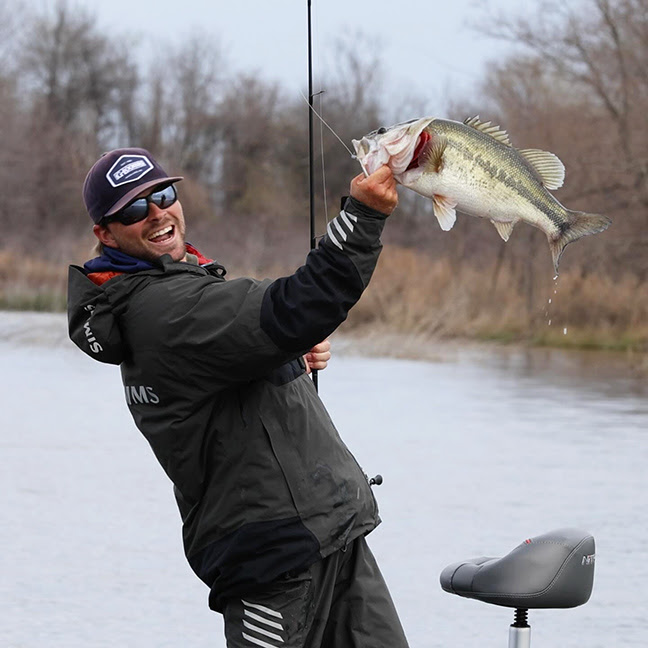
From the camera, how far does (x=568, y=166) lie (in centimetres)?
2334

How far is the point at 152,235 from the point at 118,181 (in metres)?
0.15

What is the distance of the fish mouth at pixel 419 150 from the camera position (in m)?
2.90

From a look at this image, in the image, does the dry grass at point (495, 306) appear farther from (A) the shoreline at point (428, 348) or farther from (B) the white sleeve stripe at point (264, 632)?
(B) the white sleeve stripe at point (264, 632)

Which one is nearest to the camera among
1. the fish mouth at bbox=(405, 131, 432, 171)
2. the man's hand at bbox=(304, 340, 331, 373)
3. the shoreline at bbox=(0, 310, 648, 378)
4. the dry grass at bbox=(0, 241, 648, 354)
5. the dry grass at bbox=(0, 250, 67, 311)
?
the fish mouth at bbox=(405, 131, 432, 171)

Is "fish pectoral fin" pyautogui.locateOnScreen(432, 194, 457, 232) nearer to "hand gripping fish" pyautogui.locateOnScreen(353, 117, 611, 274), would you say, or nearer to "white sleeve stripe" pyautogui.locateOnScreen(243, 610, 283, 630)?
"hand gripping fish" pyautogui.locateOnScreen(353, 117, 611, 274)

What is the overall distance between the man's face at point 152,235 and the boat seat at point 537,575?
1086mm

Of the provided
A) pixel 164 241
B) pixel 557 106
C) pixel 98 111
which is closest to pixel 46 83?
pixel 98 111

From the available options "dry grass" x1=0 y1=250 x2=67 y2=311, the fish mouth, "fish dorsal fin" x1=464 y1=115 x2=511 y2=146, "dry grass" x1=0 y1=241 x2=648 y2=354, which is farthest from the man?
"dry grass" x1=0 y1=250 x2=67 y2=311

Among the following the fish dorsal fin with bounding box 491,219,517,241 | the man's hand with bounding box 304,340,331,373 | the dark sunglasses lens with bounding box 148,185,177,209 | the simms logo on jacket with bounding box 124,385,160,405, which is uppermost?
the dark sunglasses lens with bounding box 148,185,177,209

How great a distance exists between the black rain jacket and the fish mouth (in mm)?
178

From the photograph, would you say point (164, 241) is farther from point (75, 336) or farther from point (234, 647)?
point (234, 647)

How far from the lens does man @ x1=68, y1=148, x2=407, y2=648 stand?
2.80 m

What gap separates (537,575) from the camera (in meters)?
3.20

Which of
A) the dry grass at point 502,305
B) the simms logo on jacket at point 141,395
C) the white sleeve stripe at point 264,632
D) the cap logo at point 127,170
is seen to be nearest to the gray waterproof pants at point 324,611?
the white sleeve stripe at point 264,632
